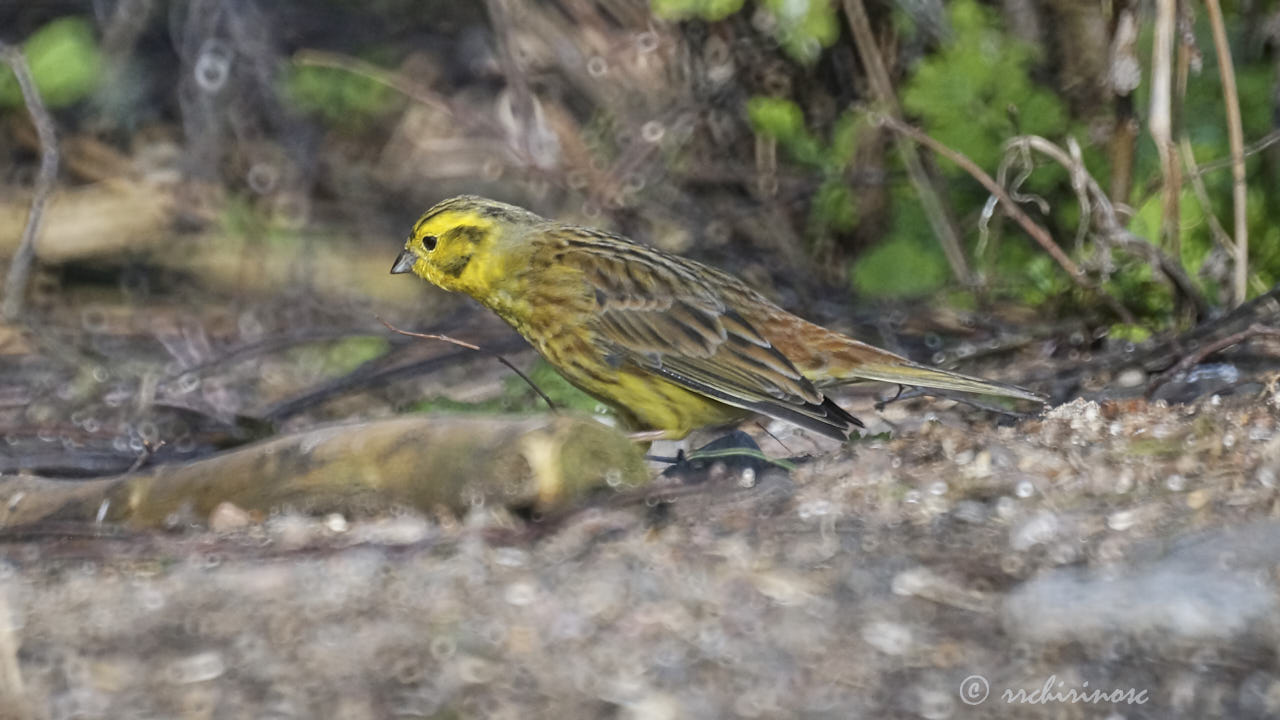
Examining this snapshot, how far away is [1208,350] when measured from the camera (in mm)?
4059

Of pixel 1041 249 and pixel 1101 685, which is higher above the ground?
pixel 1041 249

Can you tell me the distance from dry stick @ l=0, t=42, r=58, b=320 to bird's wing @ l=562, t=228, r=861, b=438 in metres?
1.89

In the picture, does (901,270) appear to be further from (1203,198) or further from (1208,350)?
(1208,350)

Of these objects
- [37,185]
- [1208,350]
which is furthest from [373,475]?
[37,185]

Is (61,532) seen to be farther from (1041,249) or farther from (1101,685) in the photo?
(1041,249)

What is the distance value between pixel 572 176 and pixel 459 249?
1.72 metres

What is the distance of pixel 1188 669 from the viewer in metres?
2.40

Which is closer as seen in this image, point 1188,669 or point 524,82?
point 1188,669

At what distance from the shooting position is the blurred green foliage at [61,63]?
6.45m

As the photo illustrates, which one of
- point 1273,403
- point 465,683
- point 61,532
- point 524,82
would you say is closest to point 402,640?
point 465,683

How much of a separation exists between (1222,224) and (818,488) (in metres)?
2.30

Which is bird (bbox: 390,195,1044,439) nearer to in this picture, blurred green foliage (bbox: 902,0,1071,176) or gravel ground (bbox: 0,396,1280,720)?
gravel ground (bbox: 0,396,1280,720)

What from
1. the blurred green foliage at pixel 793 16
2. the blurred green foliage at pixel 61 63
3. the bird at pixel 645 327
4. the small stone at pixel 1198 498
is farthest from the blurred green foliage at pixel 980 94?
the blurred green foliage at pixel 61 63

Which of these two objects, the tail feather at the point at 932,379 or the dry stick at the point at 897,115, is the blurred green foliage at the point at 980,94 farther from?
the tail feather at the point at 932,379
